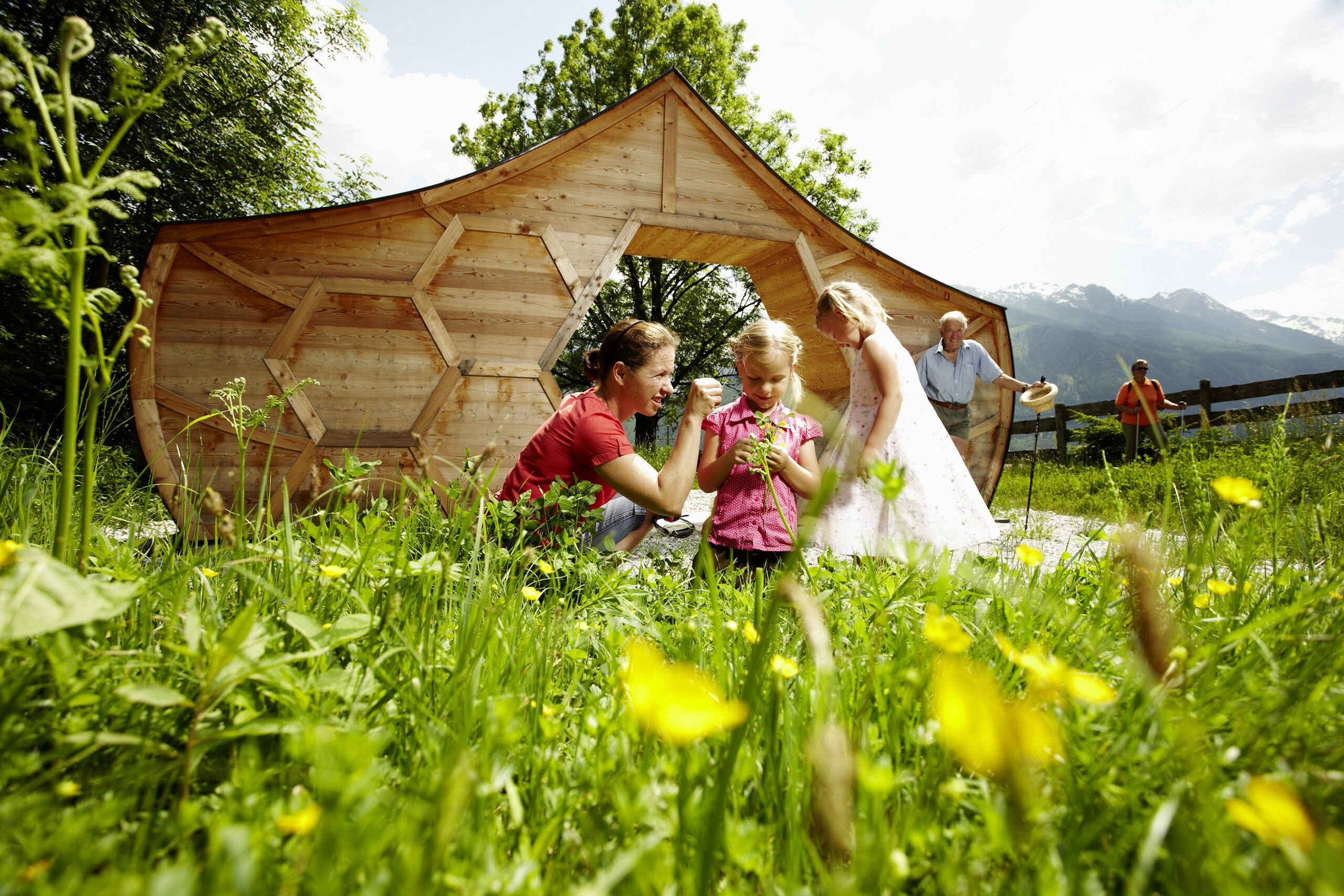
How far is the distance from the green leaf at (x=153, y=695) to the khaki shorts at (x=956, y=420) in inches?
267

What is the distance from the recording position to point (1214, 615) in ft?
4.05

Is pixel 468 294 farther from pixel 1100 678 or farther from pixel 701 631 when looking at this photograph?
pixel 1100 678

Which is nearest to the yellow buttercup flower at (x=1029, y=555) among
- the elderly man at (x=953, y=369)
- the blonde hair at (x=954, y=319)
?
the elderly man at (x=953, y=369)

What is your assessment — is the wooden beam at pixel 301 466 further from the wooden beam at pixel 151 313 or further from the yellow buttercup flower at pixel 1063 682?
the yellow buttercup flower at pixel 1063 682

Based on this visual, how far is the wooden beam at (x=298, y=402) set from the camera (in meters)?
4.77

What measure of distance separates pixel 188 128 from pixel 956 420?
548 inches

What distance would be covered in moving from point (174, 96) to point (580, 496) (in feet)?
44.5

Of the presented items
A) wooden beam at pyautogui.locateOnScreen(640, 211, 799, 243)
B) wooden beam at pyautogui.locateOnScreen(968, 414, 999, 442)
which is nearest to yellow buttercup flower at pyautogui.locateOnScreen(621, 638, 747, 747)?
wooden beam at pyautogui.locateOnScreen(640, 211, 799, 243)

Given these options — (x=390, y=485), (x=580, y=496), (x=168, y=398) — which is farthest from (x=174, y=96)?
(x=580, y=496)

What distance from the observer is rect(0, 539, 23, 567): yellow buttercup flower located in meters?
0.76

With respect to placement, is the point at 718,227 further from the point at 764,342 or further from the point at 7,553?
the point at 7,553

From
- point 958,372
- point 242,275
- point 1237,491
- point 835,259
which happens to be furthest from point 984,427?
point 242,275

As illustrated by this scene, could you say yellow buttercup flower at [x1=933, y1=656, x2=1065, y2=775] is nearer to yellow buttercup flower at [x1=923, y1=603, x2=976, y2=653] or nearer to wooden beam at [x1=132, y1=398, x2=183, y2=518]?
yellow buttercup flower at [x1=923, y1=603, x2=976, y2=653]

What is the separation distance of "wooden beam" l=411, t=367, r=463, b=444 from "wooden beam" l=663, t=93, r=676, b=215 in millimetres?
2544
